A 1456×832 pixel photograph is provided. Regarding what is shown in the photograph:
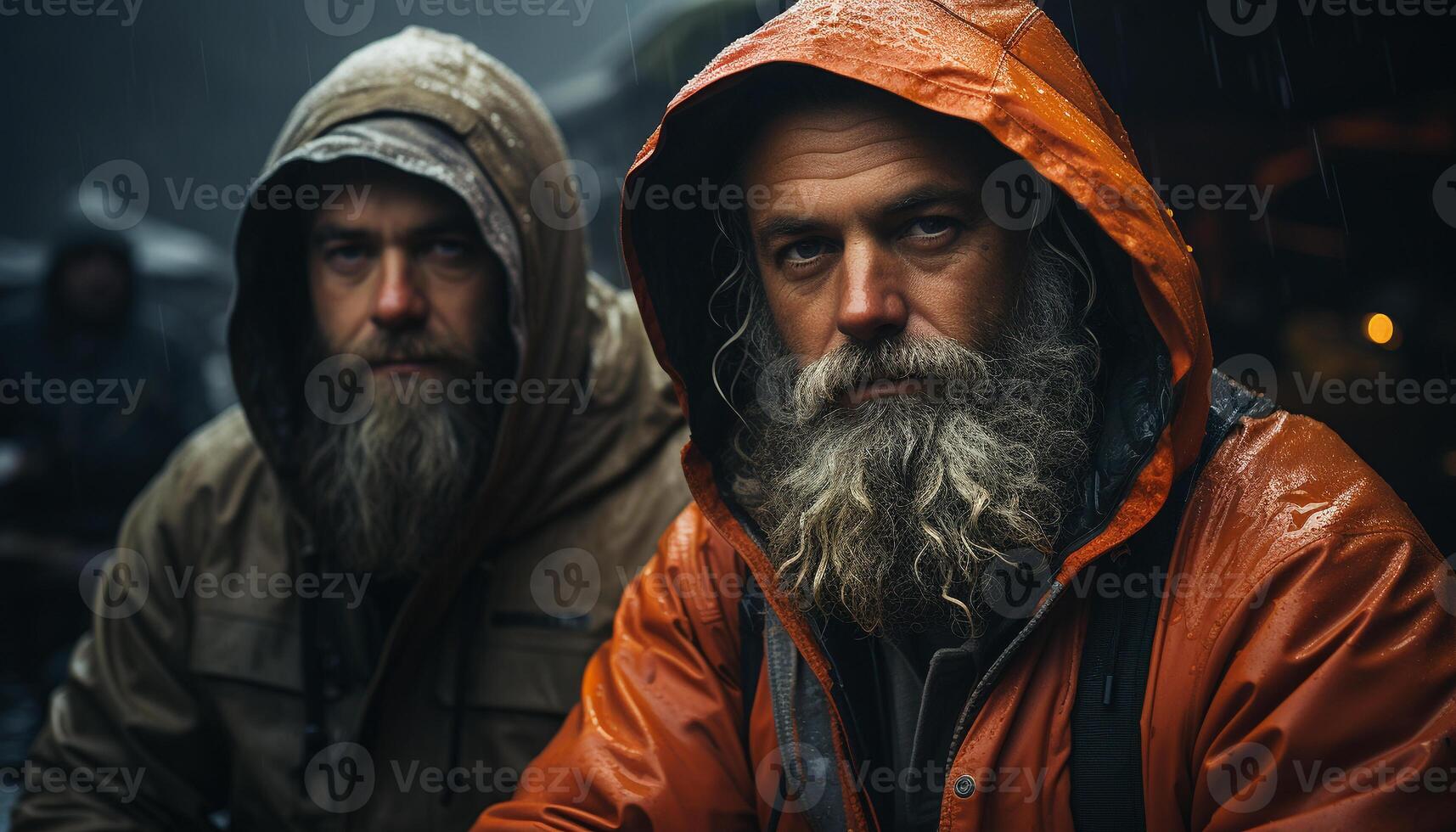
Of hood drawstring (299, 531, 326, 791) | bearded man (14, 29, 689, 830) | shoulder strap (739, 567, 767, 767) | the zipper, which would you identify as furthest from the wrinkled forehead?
hood drawstring (299, 531, 326, 791)

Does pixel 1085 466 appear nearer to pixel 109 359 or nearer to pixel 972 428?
pixel 972 428

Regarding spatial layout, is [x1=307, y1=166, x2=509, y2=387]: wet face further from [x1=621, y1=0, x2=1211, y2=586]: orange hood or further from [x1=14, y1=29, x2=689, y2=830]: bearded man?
[x1=621, y1=0, x2=1211, y2=586]: orange hood

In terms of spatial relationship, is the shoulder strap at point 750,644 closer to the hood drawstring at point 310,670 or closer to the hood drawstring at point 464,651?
the hood drawstring at point 464,651

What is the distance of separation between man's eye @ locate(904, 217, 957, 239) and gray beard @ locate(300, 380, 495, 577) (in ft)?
4.93

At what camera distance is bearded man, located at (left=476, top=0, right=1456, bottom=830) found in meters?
1.46

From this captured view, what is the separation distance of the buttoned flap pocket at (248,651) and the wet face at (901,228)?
1.88 meters

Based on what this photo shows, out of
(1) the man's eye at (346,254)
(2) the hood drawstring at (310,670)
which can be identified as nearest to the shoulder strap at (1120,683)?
(2) the hood drawstring at (310,670)

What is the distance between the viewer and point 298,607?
2.81 metres

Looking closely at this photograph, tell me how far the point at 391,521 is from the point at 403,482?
0.38 ft

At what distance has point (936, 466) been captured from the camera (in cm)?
184

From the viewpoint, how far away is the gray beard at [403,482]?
277cm

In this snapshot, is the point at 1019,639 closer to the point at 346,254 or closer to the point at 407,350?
the point at 407,350

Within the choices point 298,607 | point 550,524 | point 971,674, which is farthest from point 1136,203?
point 298,607

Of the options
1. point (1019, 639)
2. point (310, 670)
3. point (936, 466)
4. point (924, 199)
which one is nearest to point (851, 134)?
point (924, 199)
